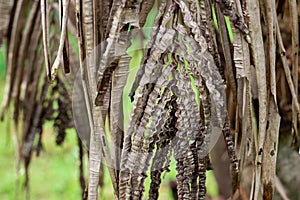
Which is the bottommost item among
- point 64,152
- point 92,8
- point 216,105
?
point 64,152

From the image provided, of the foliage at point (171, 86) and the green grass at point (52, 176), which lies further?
the green grass at point (52, 176)

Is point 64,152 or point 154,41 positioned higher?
point 154,41

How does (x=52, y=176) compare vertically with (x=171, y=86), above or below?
below

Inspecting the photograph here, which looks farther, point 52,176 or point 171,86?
point 52,176

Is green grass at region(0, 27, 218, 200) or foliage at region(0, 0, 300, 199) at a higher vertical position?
foliage at region(0, 0, 300, 199)

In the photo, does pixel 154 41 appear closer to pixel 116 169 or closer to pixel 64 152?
pixel 116 169

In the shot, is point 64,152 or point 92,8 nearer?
point 92,8

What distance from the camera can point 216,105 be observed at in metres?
0.59

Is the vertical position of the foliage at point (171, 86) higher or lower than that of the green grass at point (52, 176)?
higher

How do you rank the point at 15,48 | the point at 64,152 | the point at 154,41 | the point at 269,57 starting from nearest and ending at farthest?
the point at 154,41 < the point at 269,57 < the point at 15,48 < the point at 64,152

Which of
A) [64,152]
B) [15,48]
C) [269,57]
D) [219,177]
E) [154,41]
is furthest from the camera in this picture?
[64,152]

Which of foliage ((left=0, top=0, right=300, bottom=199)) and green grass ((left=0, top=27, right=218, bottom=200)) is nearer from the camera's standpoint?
foliage ((left=0, top=0, right=300, bottom=199))

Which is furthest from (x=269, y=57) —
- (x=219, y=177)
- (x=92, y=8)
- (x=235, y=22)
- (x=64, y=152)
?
(x=64, y=152)

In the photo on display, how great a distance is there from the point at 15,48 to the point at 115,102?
19.6 inches
